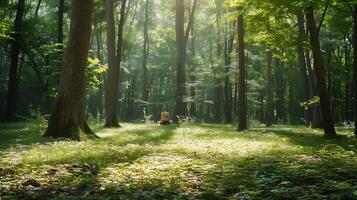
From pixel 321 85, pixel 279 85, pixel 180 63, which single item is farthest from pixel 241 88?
pixel 279 85

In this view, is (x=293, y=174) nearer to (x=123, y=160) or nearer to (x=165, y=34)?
A: (x=123, y=160)

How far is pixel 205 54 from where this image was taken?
204 feet

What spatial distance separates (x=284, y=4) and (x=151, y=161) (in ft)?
30.6

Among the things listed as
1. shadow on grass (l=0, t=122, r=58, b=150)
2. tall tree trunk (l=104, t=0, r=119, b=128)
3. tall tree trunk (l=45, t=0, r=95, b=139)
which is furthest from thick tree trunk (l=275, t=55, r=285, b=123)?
tall tree trunk (l=45, t=0, r=95, b=139)

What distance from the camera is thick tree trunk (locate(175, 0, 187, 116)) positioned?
3055 centimetres

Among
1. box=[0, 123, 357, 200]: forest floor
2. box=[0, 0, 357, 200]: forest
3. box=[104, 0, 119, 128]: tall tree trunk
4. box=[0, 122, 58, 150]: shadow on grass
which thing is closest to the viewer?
box=[0, 123, 357, 200]: forest floor

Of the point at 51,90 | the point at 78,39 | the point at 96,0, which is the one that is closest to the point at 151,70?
the point at 96,0

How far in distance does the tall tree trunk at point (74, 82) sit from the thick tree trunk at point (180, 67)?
16487 mm

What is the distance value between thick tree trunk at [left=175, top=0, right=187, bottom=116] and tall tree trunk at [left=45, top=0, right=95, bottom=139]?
1649cm

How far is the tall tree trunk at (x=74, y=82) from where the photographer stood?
13.2 m

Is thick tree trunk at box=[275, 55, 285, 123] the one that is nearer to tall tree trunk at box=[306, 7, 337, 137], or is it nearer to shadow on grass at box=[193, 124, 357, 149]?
shadow on grass at box=[193, 124, 357, 149]

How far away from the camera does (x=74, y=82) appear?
13.6 m

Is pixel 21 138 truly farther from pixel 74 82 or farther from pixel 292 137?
pixel 292 137

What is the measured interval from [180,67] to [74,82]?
18.8 metres
